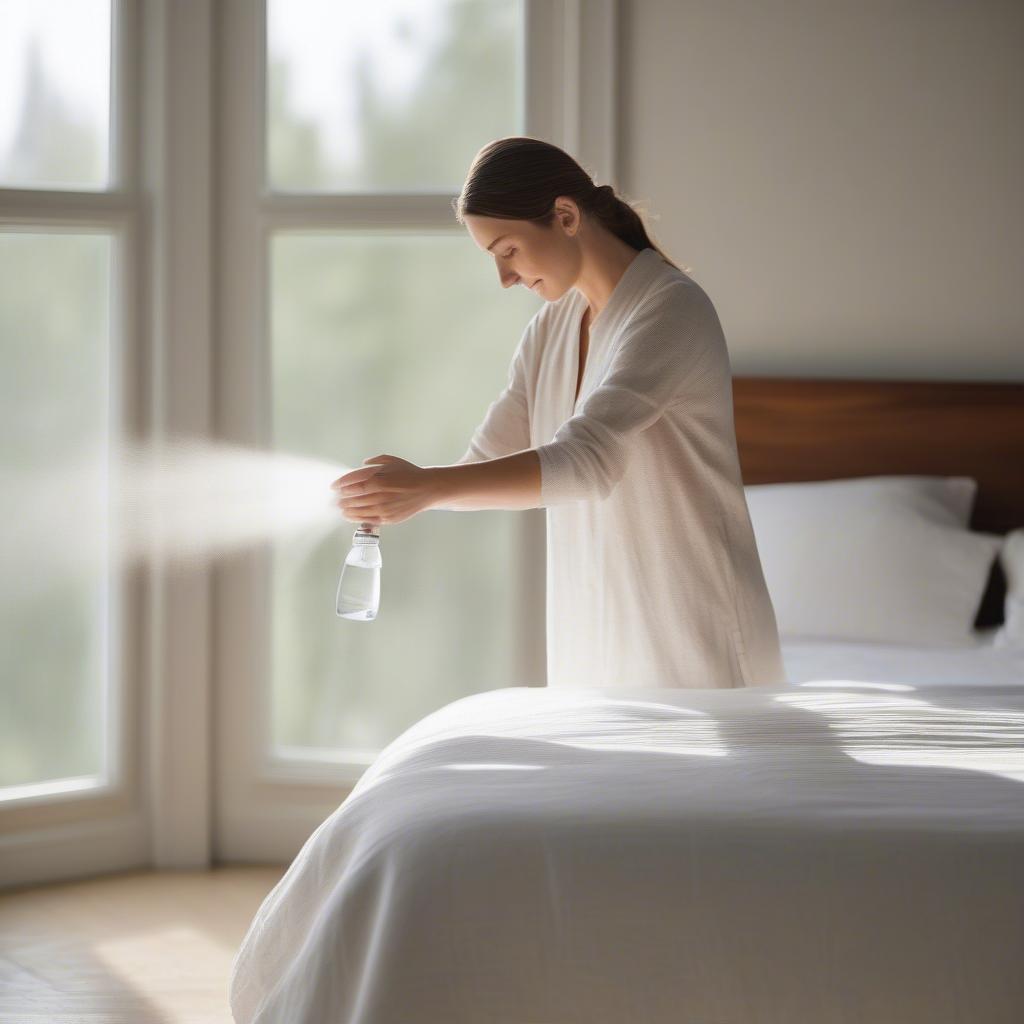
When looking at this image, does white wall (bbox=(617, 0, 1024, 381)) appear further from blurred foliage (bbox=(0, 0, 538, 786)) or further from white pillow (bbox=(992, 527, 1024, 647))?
white pillow (bbox=(992, 527, 1024, 647))

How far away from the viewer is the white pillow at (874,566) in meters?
2.57

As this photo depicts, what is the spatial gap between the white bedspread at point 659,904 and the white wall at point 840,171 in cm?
204

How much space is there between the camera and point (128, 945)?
Answer: 2584 millimetres

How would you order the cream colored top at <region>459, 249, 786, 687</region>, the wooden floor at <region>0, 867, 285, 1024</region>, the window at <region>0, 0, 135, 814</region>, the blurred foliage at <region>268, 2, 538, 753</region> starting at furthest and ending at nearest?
the blurred foliage at <region>268, 2, 538, 753</region>
the window at <region>0, 0, 135, 814</region>
the wooden floor at <region>0, 867, 285, 1024</region>
the cream colored top at <region>459, 249, 786, 687</region>

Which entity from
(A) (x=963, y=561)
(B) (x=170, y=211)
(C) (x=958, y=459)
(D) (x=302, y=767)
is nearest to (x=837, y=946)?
(A) (x=963, y=561)

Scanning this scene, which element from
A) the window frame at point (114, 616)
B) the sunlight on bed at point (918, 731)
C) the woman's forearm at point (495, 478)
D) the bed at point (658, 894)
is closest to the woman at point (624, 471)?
the woman's forearm at point (495, 478)

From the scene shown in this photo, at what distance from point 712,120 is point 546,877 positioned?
2477mm

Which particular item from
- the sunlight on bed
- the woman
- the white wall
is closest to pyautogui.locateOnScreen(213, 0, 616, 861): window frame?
the white wall

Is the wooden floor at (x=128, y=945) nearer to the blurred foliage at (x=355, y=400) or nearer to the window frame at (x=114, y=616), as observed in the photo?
the window frame at (x=114, y=616)

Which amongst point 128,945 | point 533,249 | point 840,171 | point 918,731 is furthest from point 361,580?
point 840,171

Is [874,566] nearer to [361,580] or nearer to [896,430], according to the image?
[896,430]

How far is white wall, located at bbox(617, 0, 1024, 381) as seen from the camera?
301cm

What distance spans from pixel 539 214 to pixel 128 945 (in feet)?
6.03

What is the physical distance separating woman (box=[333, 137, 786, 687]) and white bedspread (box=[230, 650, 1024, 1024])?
20.8 inches
